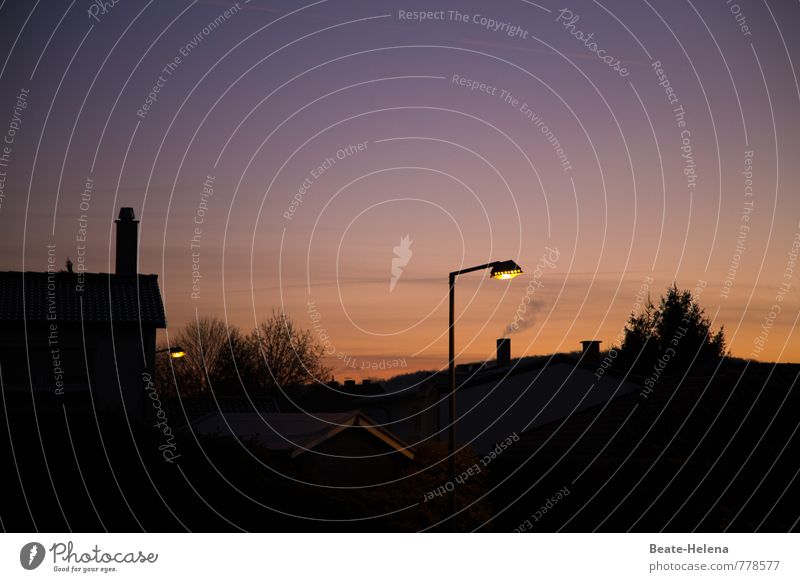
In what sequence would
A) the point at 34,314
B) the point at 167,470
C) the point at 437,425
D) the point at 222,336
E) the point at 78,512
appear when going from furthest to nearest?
the point at 222,336 < the point at 437,425 < the point at 34,314 < the point at 167,470 < the point at 78,512

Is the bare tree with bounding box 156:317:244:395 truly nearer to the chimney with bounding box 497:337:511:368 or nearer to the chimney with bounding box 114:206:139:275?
the chimney with bounding box 497:337:511:368

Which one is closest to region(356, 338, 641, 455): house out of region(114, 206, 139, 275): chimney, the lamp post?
region(114, 206, 139, 275): chimney

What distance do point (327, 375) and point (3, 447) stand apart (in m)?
61.1

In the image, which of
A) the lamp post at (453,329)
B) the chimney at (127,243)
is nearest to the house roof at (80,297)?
the chimney at (127,243)

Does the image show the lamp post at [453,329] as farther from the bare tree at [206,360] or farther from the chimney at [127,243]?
the bare tree at [206,360]

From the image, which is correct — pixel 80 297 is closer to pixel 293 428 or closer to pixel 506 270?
pixel 293 428

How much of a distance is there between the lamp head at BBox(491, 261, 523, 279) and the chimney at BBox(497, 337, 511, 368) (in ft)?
117

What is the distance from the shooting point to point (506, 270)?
1872 cm

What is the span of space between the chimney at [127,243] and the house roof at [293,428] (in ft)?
18.3

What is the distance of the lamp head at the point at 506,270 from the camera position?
61.2ft

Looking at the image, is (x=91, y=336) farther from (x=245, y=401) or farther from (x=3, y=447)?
(x=245, y=401)

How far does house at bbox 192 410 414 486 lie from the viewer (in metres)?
32.3

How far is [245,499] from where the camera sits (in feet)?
61.2

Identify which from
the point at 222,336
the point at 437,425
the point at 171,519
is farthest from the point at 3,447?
the point at 222,336
